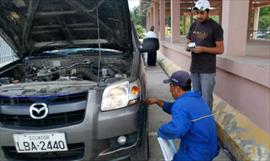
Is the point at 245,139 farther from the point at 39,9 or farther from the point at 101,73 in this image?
the point at 39,9

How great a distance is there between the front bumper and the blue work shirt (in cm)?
54

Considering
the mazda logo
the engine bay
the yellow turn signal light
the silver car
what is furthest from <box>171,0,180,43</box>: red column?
the mazda logo

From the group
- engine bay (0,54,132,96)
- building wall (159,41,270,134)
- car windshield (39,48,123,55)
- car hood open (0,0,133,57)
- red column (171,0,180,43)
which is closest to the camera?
engine bay (0,54,132,96)

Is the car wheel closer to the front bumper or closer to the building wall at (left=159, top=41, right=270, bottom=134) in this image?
the front bumper

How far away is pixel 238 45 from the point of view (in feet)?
16.4

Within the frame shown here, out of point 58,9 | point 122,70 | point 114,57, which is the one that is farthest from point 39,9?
point 122,70

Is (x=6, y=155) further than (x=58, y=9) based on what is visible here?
No

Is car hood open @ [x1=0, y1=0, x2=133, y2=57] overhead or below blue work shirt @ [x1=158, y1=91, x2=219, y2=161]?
overhead

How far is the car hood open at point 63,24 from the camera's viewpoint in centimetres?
393

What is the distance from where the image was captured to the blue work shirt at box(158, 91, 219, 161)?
230cm

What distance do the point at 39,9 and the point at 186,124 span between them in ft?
8.84

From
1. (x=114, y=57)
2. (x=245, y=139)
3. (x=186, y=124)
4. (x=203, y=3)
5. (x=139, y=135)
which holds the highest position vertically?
(x=203, y=3)

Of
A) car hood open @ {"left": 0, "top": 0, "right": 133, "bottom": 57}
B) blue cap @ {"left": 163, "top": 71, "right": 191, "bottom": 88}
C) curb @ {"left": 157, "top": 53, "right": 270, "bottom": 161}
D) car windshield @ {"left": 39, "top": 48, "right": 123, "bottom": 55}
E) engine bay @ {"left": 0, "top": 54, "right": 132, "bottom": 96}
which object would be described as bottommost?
curb @ {"left": 157, "top": 53, "right": 270, "bottom": 161}

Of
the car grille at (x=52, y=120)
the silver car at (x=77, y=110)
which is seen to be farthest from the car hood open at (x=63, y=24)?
the car grille at (x=52, y=120)
